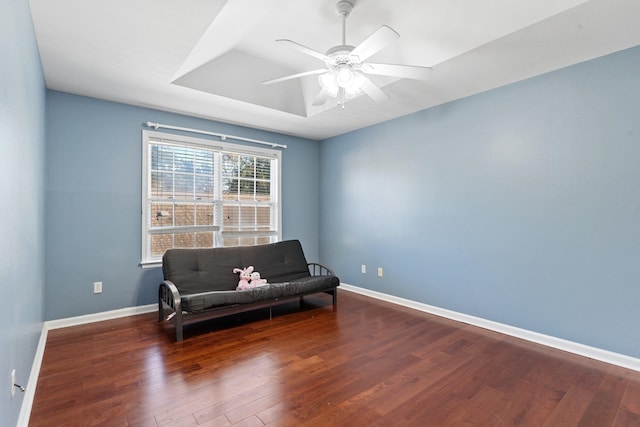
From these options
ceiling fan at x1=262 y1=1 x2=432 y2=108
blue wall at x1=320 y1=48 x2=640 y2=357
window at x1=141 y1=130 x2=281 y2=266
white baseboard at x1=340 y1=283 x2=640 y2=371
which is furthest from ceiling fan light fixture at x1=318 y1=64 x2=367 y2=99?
white baseboard at x1=340 y1=283 x2=640 y2=371


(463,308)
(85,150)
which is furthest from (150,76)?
(463,308)

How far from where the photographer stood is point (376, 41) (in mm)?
2018

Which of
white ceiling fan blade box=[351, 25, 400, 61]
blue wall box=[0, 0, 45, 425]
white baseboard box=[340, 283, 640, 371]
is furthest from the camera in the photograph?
white baseboard box=[340, 283, 640, 371]

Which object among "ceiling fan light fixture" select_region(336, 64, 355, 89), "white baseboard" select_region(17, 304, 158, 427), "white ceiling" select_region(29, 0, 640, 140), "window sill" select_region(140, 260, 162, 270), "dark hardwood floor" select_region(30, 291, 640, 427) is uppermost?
"white ceiling" select_region(29, 0, 640, 140)

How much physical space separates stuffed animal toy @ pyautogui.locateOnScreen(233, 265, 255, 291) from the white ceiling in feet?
6.43

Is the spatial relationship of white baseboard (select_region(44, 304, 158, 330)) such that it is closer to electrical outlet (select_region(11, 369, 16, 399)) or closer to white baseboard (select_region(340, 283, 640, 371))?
electrical outlet (select_region(11, 369, 16, 399))

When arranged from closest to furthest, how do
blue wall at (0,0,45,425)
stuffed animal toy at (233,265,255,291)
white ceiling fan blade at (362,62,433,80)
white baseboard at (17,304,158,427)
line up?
blue wall at (0,0,45,425), white baseboard at (17,304,158,427), white ceiling fan blade at (362,62,433,80), stuffed animal toy at (233,265,255,291)

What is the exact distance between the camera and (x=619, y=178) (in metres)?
2.53

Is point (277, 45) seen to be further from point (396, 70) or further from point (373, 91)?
point (396, 70)

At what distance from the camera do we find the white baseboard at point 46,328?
5.89ft

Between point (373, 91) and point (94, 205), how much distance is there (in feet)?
10.5

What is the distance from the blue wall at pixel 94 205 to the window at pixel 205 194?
0.17m

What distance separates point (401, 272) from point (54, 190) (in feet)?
13.4

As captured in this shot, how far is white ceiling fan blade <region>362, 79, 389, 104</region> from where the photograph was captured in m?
2.56
